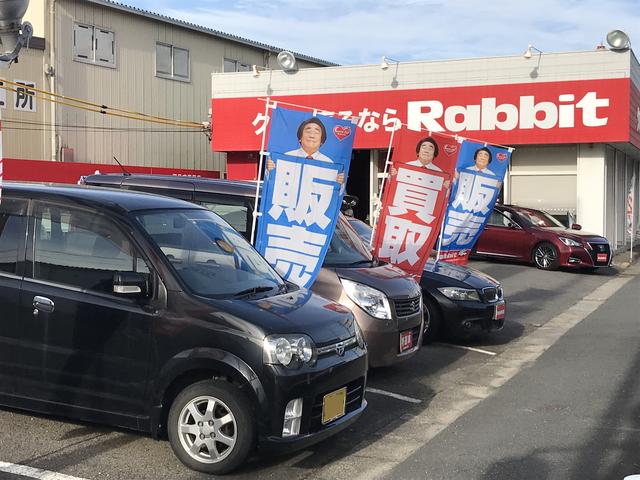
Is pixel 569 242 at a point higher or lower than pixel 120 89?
lower

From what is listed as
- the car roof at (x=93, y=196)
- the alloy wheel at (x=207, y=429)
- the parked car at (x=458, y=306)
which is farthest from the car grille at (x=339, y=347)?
the parked car at (x=458, y=306)

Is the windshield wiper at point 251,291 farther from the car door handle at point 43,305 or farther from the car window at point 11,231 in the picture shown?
the car window at point 11,231

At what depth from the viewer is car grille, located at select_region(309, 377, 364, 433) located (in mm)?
4777

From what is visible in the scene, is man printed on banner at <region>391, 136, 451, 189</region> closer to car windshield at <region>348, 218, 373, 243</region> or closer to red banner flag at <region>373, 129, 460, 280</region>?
red banner flag at <region>373, 129, 460, 280</region>

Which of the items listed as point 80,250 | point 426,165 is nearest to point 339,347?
point 80,250

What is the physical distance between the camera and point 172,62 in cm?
2883

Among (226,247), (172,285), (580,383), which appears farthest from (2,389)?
(580,383)

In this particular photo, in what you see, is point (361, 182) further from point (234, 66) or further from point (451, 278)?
point (451, 278)

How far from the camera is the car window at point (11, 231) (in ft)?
17.4

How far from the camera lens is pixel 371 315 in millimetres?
6859

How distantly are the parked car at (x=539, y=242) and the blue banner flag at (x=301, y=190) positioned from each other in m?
11.3

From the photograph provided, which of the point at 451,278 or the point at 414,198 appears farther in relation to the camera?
the point at 414,198

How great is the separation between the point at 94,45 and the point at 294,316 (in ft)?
76.9

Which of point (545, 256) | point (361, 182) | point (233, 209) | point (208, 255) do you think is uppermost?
point (361, 182)
